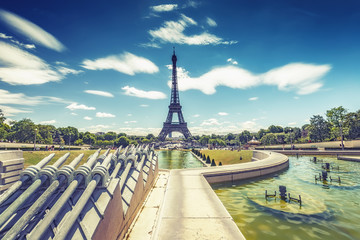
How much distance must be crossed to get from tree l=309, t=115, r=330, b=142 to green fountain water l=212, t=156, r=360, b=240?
243 ft

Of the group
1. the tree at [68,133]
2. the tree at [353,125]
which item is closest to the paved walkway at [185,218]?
the tree at [353,125]

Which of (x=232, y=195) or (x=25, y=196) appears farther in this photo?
(x=232, y=195)

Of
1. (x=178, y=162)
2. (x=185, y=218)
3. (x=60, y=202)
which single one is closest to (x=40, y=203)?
(x=60, y=202)

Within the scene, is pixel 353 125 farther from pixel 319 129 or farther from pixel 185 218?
pixel 185 218

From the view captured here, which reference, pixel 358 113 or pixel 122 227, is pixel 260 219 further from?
pixel 358 113

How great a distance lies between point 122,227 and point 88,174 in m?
2.71

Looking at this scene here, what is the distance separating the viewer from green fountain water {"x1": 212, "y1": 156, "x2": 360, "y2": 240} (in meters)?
9.51

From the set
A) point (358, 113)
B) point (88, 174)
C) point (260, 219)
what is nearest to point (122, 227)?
point (88, 174)

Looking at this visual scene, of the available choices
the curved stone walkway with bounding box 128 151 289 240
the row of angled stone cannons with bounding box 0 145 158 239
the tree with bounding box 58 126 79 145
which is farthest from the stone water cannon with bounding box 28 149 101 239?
the tree with bounding box 58 126 79 145

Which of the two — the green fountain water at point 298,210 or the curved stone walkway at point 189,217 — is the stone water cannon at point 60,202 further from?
the green fountain water at point 298,210

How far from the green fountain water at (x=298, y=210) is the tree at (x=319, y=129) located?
7400 cm

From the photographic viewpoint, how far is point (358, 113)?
69312 mm

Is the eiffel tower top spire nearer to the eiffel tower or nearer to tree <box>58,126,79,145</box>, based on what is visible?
the eiffel tower

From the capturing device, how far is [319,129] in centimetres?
7969
